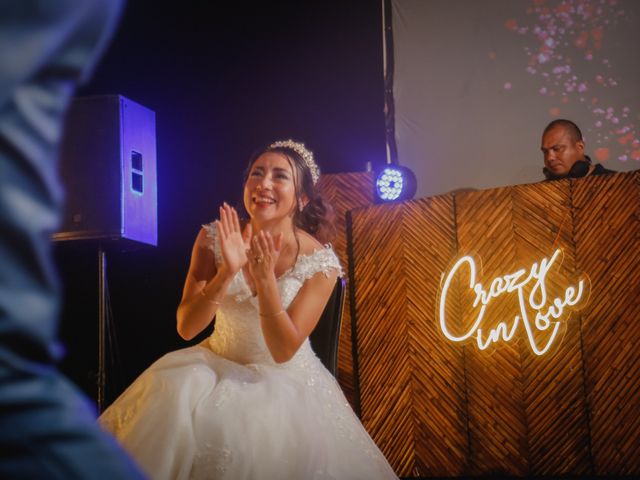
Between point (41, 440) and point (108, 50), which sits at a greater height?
point (108, 50)

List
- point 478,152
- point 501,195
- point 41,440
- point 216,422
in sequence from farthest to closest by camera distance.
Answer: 1. point 478,152
2. point 501,195
3. point 216,422
4. point 41,440

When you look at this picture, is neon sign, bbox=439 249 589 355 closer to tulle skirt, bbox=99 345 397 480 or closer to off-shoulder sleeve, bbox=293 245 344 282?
off-shoulder sleeve, bbox=293 245 344 282

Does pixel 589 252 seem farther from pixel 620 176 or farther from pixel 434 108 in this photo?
pixel 434 108

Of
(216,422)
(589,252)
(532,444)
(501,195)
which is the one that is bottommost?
(532,444)

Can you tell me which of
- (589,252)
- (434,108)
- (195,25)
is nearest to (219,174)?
(195,25)

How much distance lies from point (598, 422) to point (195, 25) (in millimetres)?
4060

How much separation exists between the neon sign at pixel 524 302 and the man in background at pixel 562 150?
0.92 m

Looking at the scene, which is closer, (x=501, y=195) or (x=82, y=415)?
(x=82, y=415)

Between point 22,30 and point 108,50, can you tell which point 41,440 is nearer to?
point 22,30

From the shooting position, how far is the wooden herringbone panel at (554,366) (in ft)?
14.2

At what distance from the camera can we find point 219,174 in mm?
5855

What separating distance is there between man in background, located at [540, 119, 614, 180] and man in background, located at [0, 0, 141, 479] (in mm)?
4873

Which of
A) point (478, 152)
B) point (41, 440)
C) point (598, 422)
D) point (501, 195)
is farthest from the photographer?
point (478, 152)

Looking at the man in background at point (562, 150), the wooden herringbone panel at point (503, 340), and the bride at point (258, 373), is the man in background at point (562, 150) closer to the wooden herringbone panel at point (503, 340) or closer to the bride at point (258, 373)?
the wooden herringbone panel at point (503, 340)
